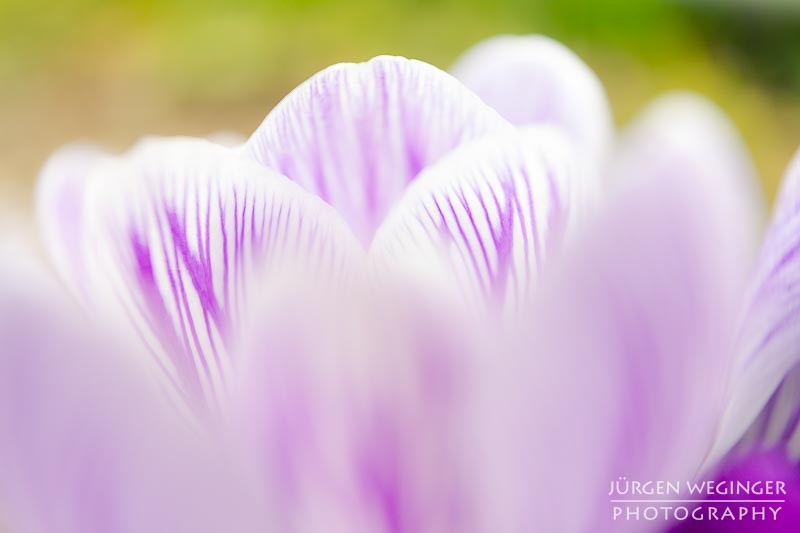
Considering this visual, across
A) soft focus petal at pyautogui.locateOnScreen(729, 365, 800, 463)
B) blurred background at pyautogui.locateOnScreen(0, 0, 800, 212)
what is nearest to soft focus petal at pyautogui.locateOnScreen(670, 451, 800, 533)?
soft focus petal at pyautogui.locateOnScreen(729, 365, 800, 463)

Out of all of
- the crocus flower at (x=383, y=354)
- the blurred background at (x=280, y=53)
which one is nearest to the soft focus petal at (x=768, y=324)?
the crocus flower at (x=383, y=354)

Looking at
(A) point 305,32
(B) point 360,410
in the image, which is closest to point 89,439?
(B) point 360,410

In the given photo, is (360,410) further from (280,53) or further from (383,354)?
(280,53)

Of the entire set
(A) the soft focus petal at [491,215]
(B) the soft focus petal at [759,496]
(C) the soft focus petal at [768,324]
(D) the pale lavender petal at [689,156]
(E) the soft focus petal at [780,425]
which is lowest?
(B) the soft focus petal at [759,496]

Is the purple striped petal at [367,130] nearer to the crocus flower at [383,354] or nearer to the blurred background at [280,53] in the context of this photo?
the crocus flower at [383,354]

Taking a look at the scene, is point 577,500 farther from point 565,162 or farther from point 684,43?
point 684,43

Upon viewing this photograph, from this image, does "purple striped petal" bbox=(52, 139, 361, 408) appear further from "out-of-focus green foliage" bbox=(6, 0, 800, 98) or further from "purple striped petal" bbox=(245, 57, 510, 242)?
"out-of-focus green foliage" bbox=(6, 0, 800, 98)
